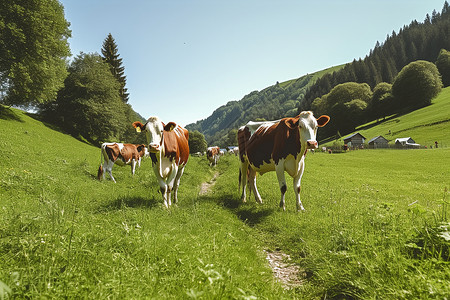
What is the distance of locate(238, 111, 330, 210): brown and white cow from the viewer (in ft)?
22.1

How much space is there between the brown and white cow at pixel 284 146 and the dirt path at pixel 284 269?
8.93ft

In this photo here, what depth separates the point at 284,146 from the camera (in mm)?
7352

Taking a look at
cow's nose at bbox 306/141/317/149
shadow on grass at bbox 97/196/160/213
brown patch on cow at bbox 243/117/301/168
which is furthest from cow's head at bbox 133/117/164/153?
cow's nose at bbox 306/141/317/149

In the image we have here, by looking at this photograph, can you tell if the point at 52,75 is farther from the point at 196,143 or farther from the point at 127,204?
the point at 196,143

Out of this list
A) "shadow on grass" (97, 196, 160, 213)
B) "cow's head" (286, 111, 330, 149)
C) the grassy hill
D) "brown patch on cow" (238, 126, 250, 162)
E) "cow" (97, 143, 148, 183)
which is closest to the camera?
"shadow on grass" (97, 196, 160, 213)

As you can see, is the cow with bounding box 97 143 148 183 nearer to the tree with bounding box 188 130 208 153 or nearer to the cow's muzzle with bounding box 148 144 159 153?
the cow's muzzle with bounding box 148 144 159 153

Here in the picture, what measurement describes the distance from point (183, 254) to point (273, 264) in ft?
6.59

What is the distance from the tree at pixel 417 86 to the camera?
73.9m

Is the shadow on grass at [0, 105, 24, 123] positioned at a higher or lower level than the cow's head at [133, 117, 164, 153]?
higher

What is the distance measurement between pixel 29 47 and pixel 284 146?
28.4 metres

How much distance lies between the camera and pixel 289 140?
7.27 metres

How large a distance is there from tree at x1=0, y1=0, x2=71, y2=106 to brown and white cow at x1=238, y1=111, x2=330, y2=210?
25.5 m

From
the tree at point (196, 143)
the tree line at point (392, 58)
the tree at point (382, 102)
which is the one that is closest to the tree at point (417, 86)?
the tree at point (382, 102)

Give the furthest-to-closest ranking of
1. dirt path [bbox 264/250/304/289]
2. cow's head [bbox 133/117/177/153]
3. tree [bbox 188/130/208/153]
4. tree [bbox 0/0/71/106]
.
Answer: tree [bbox 188/130/208/153] < tree [bbox 0/0/71/106] < cow's head [bbox 133/117/177/153] < dirt path [bbox 264/250/304/289]
